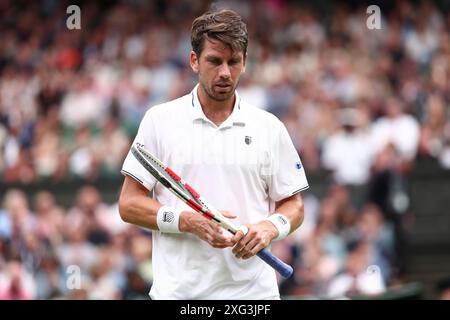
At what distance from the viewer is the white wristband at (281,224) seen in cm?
564

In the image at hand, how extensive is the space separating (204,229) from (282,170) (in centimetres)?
66

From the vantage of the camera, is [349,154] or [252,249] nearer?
[252,249]

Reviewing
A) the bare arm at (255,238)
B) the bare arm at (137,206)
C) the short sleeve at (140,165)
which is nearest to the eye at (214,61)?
the short sleeve at (140,165)

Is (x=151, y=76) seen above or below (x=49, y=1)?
below

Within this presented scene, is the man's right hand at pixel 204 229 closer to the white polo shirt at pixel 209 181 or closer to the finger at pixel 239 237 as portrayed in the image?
the finger at pixel 239 237

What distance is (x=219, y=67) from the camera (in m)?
5.56

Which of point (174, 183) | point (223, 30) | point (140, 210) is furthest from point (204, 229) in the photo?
point (223, 30)

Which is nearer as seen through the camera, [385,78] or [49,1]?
[385,78]

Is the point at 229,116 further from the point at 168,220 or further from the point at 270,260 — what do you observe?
the point at 270,260

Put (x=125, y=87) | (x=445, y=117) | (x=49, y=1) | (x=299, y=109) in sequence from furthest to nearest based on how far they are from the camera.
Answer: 1. (x=49, y=1)
2. (x=125, y=87)
3. (x=299, y=109)
4. (x=445, y=117)

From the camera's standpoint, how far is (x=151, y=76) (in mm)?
16984
